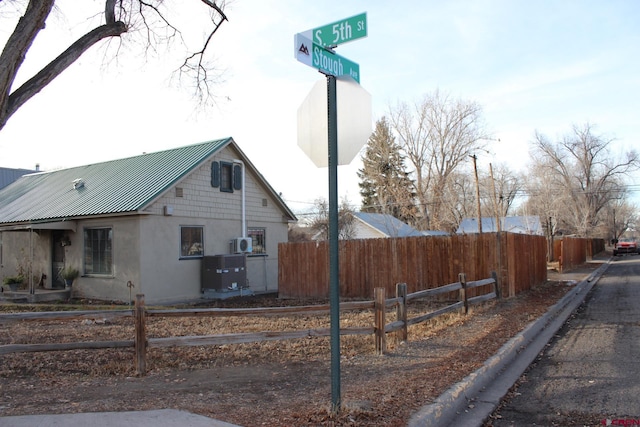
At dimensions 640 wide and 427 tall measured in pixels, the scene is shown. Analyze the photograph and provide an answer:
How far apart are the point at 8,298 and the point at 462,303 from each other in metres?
14.8

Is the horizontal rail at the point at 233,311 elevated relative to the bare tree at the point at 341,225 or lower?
lower

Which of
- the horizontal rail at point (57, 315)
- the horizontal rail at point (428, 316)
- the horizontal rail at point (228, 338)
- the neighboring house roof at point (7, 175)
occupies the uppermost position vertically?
the neighboring house roof at point (7, 175)

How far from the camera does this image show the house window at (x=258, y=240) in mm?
20594

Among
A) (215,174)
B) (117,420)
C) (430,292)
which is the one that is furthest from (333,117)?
(215,174)

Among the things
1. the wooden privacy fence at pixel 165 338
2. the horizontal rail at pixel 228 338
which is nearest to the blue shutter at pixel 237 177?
the wooden privacy fence at pixel 165 338

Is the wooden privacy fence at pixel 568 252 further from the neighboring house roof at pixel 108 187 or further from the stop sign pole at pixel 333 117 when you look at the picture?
the stop sign pole at pixel 333 117

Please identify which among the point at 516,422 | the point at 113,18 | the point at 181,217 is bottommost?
the point at 516,422

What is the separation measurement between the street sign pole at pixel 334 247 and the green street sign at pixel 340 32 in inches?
12.8

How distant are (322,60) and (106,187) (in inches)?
651

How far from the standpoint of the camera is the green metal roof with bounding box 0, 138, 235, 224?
1692 cm

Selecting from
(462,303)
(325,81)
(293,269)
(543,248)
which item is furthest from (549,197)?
(325,81)

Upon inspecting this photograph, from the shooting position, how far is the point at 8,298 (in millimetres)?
17109

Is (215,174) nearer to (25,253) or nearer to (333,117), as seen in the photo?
(25,253)

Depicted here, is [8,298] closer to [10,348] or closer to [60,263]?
[60,263]
